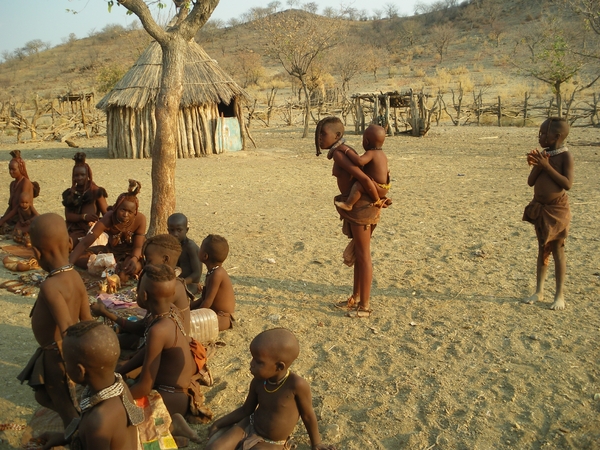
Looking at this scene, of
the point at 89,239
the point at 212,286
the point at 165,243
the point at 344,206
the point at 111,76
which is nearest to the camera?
the point at 165,243

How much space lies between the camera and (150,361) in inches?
116

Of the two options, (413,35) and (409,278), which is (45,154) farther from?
(413,35)

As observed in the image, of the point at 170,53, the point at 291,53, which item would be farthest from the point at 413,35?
the point at 170,53

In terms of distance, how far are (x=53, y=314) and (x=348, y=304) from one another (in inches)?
99.3

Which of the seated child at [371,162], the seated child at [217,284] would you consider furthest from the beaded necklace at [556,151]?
the seated child at [217,284]

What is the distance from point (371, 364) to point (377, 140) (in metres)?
1.68

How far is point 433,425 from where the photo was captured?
9.90 feet

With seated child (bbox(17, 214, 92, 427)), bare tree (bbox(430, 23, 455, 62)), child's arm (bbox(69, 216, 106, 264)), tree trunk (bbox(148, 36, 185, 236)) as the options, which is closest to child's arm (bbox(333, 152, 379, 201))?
tree trunk (bbox(148, 36, 185, 236))

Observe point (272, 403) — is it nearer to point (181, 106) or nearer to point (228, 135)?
point (181, 106)

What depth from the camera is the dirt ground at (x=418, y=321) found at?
3.07m

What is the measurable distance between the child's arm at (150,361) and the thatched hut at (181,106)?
11.8 metres

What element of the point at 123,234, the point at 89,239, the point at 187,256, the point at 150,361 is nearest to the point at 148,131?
the point at 123,234

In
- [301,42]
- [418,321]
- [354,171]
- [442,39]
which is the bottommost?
[418,321]

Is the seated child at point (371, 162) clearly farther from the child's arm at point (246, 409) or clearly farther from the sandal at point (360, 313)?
the child's arm at point (246, 409)
